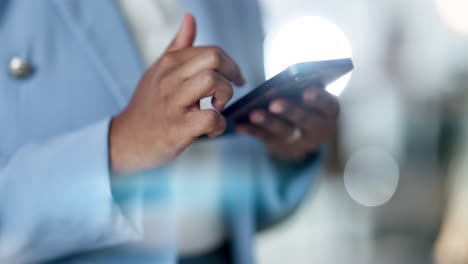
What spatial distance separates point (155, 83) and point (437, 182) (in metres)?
2.86

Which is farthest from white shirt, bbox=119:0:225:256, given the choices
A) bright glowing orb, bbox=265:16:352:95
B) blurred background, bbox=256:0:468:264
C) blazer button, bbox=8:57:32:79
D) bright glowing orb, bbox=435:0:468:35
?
bright glowing orb, bbox=435:0:468:35

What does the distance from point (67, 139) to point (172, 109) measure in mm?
130

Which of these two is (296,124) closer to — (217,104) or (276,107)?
(276,107)

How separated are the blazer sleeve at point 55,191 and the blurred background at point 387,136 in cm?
216

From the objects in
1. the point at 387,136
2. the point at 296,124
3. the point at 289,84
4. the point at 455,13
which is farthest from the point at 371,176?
the point at 289,84

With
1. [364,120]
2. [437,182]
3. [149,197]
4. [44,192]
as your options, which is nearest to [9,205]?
[44,192]

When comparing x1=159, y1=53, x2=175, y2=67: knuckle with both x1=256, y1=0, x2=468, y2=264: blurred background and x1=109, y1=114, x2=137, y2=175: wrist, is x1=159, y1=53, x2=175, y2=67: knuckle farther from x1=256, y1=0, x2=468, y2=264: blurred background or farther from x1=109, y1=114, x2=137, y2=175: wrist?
x1=256, y1=0, x2=468, y2=264: blurred background

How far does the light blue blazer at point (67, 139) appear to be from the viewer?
43 cm

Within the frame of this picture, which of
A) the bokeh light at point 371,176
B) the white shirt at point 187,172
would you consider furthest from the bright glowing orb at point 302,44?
the white shirt at point 187,172

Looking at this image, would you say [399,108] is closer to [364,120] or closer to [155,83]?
[364,120]

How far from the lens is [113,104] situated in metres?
0.51

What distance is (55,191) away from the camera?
1.40 ft

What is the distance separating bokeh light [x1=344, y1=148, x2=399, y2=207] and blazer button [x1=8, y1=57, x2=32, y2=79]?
288 centimetres

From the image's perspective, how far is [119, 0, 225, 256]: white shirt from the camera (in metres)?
0.55
